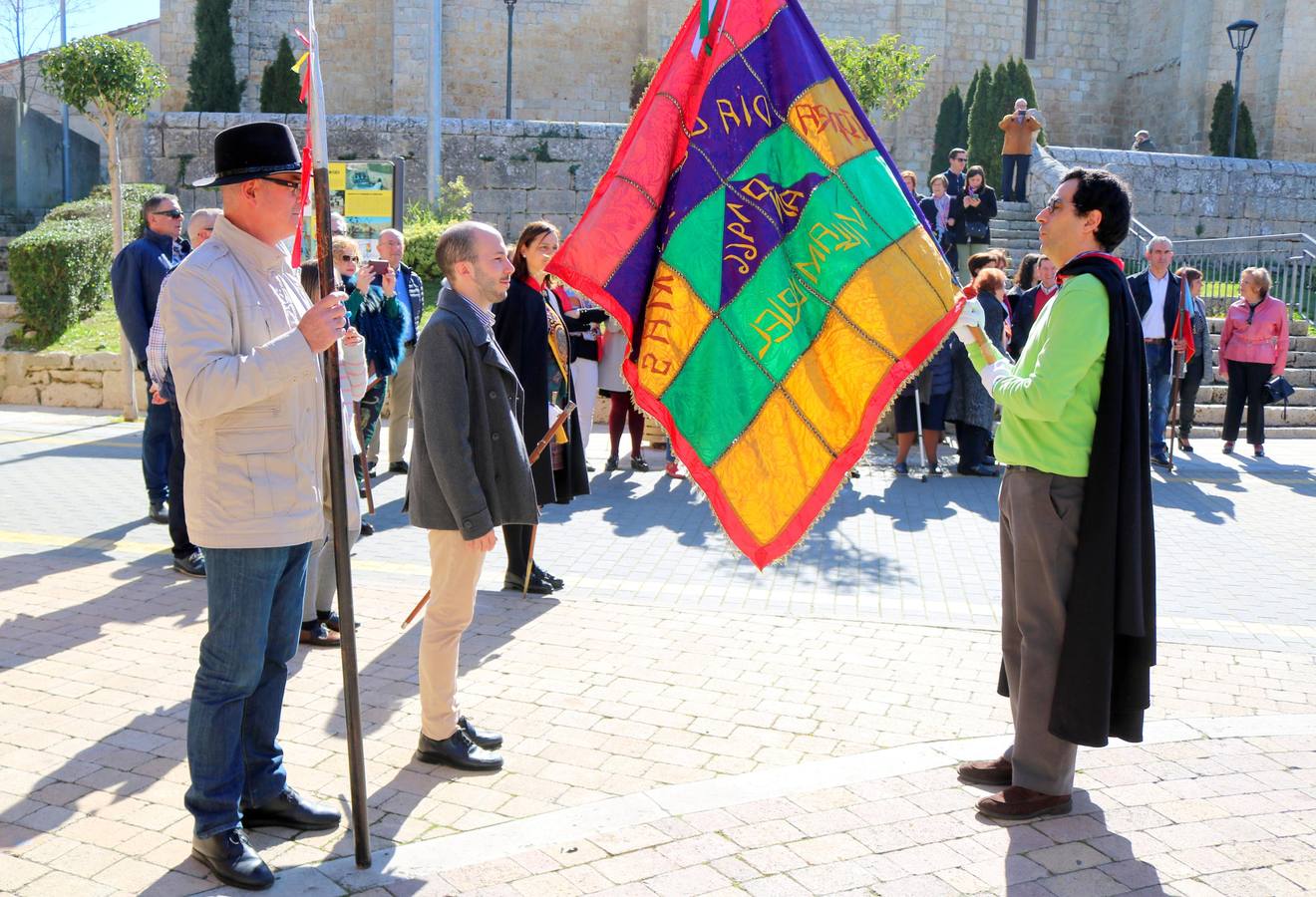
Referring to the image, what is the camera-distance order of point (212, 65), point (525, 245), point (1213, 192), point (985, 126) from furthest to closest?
1. point (212, 65)
2. point (985, 126)
3. point (1213, 192)
4. point (525, 245)

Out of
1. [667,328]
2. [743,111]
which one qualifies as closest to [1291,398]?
[743,111]

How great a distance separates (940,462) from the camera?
37.2 feet

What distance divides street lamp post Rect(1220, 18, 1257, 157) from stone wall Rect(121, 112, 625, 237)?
45.1 feet

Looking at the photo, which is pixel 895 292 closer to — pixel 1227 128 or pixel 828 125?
pixel 828 125

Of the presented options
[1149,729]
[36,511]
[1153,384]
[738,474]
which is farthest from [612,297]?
[1153,384]

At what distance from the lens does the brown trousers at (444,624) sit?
4184mm

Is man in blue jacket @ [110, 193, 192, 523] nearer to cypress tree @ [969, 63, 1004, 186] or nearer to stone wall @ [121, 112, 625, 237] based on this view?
stone wall @ [121, 112, 625, 237]

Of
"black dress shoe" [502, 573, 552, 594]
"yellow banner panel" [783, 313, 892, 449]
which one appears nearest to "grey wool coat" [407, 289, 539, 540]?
"yellow banner panel" [783, 313, 892, 449]

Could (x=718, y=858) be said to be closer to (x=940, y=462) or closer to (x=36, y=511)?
(x=36, y=511)

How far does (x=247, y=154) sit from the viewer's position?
11.1 ft

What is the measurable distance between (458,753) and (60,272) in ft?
42.3

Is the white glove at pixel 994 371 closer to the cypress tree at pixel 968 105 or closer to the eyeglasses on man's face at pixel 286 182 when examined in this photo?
the eyeglasses on man's face at pixel 286 182

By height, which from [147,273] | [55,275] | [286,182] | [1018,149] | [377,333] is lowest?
[377,333]

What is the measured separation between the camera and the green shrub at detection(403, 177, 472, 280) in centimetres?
1669
